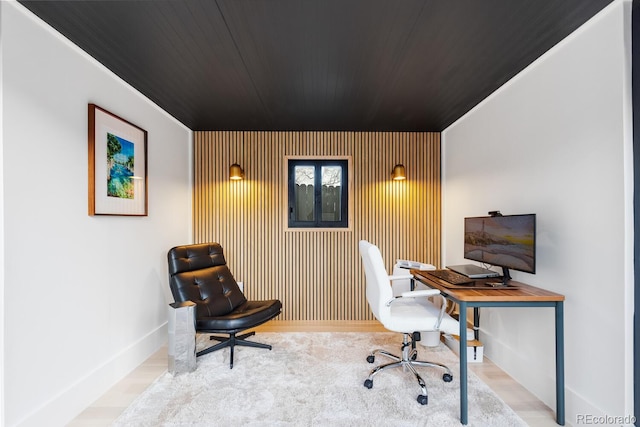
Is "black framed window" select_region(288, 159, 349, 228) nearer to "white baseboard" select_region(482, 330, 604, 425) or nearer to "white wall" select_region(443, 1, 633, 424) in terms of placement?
"white wall" select_region(443, 1, 633, 424)

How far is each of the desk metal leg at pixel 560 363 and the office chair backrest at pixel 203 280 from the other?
8.66 feet

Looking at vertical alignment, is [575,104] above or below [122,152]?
above

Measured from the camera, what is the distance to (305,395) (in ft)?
7.60

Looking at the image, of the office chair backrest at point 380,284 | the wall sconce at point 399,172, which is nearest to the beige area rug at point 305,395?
the office chair backrest at point 380,284

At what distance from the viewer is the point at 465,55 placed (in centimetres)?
213

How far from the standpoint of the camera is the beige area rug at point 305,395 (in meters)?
2.04

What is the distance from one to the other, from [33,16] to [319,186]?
9.37 ft

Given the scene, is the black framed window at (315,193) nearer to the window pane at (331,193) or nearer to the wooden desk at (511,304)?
the window pane at (331,193)

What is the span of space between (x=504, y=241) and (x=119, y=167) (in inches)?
121

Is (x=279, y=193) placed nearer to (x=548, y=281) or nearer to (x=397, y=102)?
(x=397, y=102)

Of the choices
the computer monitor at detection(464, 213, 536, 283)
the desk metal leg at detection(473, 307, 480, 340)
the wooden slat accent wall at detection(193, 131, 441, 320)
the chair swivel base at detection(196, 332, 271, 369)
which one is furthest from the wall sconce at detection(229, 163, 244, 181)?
the desk metal leg at detection(473, 307, 480, 340)

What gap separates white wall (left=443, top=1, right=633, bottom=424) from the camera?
5.53ft

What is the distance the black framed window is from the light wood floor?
6.79 feet

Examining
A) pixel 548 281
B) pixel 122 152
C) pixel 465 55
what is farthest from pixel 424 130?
pixel 122 152
